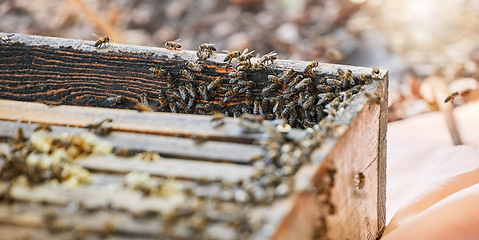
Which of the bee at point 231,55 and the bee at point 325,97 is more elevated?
the bee at point 231,55

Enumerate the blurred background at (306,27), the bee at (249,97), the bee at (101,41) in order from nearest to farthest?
the bee at (249,97) → the bee at (101,41) → the blurred background at (306,27)

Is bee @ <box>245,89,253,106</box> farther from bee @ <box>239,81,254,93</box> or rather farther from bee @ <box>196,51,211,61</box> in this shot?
bee @ <box>196,51,211,61</box>

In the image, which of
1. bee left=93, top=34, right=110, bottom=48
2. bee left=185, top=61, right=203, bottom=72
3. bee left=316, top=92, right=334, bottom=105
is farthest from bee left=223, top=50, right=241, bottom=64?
bee left=93, top=34, right=110, bottom=48

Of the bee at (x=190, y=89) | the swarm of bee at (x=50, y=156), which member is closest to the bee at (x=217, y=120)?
the swarm of bee at (x=50, y=156)

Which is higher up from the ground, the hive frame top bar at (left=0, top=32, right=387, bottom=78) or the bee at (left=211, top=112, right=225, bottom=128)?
the hive frame top bar at (left=0, top=32, right=387, bottom=78)

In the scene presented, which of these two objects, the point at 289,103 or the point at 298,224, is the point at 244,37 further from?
the point at 298,224

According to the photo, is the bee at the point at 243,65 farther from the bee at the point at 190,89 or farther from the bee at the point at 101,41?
the bee at the point at 101,41

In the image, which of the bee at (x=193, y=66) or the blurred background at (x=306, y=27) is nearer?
the bee at (x=193, y=66)

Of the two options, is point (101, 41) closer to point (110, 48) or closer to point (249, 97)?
point (110, 48)

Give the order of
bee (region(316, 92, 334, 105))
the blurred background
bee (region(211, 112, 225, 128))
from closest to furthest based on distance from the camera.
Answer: bee (region(211, 112, 225, 128))
bee (region(316, 92, 334, 105))
the blurred background
